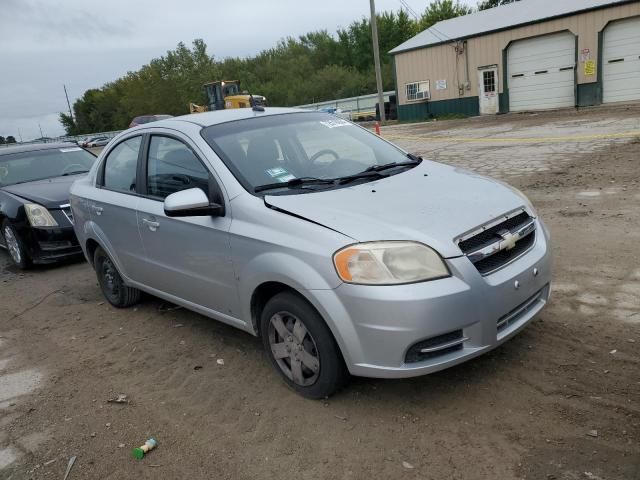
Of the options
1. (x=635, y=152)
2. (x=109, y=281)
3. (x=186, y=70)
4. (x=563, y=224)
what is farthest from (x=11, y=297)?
(x=186, y=70)

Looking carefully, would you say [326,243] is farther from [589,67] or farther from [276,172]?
[589,67]

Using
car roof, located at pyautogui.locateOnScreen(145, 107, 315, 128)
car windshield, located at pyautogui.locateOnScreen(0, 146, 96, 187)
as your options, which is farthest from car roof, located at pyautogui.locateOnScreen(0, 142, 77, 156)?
car roof, located at pyautogui.locateOnScreen(145, 107, 315, 128)

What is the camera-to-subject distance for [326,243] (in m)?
2.93

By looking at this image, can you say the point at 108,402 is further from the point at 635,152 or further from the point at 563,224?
the point at 635,152

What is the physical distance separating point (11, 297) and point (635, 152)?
10150 millimetres

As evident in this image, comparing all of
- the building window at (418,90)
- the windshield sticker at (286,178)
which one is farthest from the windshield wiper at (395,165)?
the building window at (418,90)

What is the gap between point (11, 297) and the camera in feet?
20.7

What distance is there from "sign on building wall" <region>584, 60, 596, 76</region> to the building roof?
81.4 inches

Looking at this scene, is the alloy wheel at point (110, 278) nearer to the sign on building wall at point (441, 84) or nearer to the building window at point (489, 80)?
the building window at point (489, 80)

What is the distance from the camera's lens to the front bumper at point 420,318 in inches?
109

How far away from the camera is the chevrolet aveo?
9.28 ft

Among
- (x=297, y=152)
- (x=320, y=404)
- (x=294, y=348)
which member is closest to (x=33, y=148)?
(x=297, y=152)

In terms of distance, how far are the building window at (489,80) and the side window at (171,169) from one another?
953 inches

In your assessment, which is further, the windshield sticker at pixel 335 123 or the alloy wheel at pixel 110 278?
the alloy wheel at pixel 110 278
